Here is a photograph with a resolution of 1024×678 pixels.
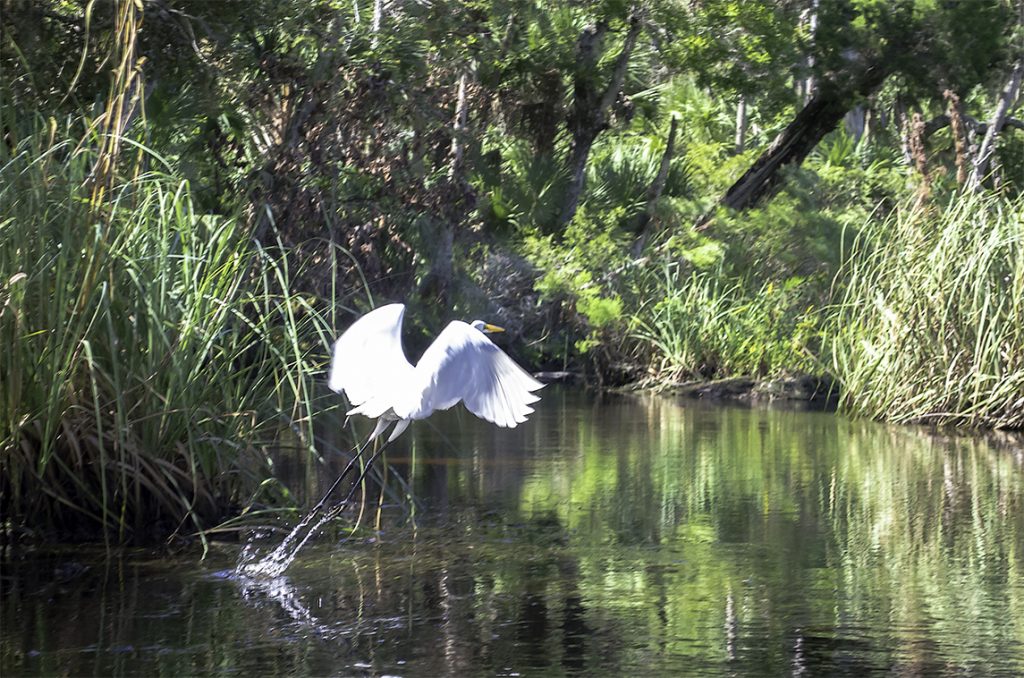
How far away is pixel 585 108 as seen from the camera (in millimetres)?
17828

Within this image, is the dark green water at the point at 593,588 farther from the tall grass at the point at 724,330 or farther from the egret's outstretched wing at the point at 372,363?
the tall grass at the point at 724,330

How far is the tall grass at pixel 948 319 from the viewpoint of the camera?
35.1ft

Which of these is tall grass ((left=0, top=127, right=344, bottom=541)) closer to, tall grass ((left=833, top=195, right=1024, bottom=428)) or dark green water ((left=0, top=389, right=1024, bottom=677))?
dark green water ((left=0, top=389, right=1024, bottom=677))

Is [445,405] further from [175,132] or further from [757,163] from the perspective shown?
[757,163]

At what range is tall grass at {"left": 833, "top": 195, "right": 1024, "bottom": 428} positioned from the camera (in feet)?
35.1

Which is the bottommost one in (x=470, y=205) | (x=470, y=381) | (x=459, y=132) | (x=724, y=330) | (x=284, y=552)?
(x=284, y=552)

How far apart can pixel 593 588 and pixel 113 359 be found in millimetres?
2130

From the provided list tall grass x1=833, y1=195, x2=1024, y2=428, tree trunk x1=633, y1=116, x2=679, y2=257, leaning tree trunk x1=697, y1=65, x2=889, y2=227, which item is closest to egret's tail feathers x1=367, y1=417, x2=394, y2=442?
tall grass x1=833, y1=195, x2=1024, y2=428

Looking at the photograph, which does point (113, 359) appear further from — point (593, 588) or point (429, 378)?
point (593, 588)

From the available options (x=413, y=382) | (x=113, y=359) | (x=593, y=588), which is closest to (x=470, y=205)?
(x=413, y=382)

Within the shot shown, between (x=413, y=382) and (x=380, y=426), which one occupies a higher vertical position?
(x=413, y=382)

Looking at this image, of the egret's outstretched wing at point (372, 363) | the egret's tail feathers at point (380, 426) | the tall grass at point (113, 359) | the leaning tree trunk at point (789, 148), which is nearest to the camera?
the tall grass at point (113, 359)

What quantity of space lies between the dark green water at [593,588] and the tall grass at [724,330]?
586cm

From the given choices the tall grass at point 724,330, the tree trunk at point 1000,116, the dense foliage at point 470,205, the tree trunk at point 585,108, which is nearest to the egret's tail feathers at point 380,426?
the dense foliage at point 470,205
